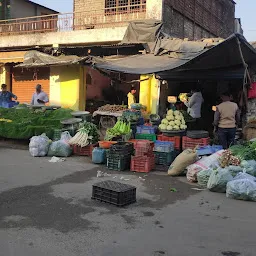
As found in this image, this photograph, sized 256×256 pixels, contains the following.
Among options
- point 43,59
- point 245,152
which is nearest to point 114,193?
point 245,152

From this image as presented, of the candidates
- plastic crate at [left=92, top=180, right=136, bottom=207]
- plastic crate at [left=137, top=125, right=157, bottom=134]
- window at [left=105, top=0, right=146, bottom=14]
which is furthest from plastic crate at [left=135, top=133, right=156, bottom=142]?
window at [left=105, top=0, right=146, bottom=14]

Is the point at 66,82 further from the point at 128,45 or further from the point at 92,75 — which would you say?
the point at 128,45

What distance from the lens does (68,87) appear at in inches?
592

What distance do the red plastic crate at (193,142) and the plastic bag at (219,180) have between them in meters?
2.33

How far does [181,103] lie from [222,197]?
6.47 meters

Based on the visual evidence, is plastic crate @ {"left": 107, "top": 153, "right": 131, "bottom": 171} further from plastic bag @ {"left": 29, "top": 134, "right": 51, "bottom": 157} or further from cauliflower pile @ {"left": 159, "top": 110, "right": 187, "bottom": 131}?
plastic bag @ {"left": 29, "top": 134, "right": 51, "bottom": 157}

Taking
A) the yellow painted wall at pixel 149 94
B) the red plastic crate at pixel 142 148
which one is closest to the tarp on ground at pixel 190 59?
the yellow painted wall at pixel 149 94

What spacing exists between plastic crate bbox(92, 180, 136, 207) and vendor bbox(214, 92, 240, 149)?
370 cm

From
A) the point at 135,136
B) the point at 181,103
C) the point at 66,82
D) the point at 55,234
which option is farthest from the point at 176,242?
the point at 66,82

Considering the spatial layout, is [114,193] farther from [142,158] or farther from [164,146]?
[164,146]

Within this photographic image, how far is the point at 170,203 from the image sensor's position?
546 centimetres

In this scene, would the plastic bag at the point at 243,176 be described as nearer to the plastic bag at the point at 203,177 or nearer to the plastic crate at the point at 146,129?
the plastic bag at the point at 203,177

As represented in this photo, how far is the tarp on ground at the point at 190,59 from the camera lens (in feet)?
26.0

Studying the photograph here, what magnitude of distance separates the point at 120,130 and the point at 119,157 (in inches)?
63.6
